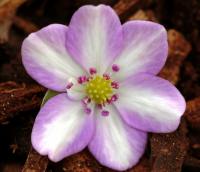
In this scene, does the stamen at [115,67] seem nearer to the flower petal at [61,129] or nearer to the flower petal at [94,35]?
the flower petal at [94,35]

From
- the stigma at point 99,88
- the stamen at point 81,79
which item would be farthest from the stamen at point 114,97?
the stamen at point 81,79

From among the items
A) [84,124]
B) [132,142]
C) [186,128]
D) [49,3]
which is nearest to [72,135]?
[84,124]

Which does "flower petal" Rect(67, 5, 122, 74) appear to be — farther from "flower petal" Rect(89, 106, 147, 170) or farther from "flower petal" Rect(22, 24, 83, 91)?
"flower petal" Rect(89, 106, 147, 170)

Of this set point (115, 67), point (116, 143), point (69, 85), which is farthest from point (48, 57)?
point (116, 143)

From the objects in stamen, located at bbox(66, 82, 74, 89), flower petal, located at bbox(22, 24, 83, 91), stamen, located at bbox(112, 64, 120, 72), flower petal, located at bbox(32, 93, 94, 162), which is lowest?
flower petal, located at bbox(32, 93, 94, 162)

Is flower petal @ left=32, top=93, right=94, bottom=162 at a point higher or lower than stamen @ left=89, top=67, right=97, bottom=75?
lower

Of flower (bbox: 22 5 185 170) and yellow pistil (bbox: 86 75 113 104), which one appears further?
yellow pistil (bbox: 86 75 113 104)

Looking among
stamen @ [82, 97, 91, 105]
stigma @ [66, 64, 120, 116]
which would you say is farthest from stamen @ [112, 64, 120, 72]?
stamen @ [82, 97, 91, 105]
